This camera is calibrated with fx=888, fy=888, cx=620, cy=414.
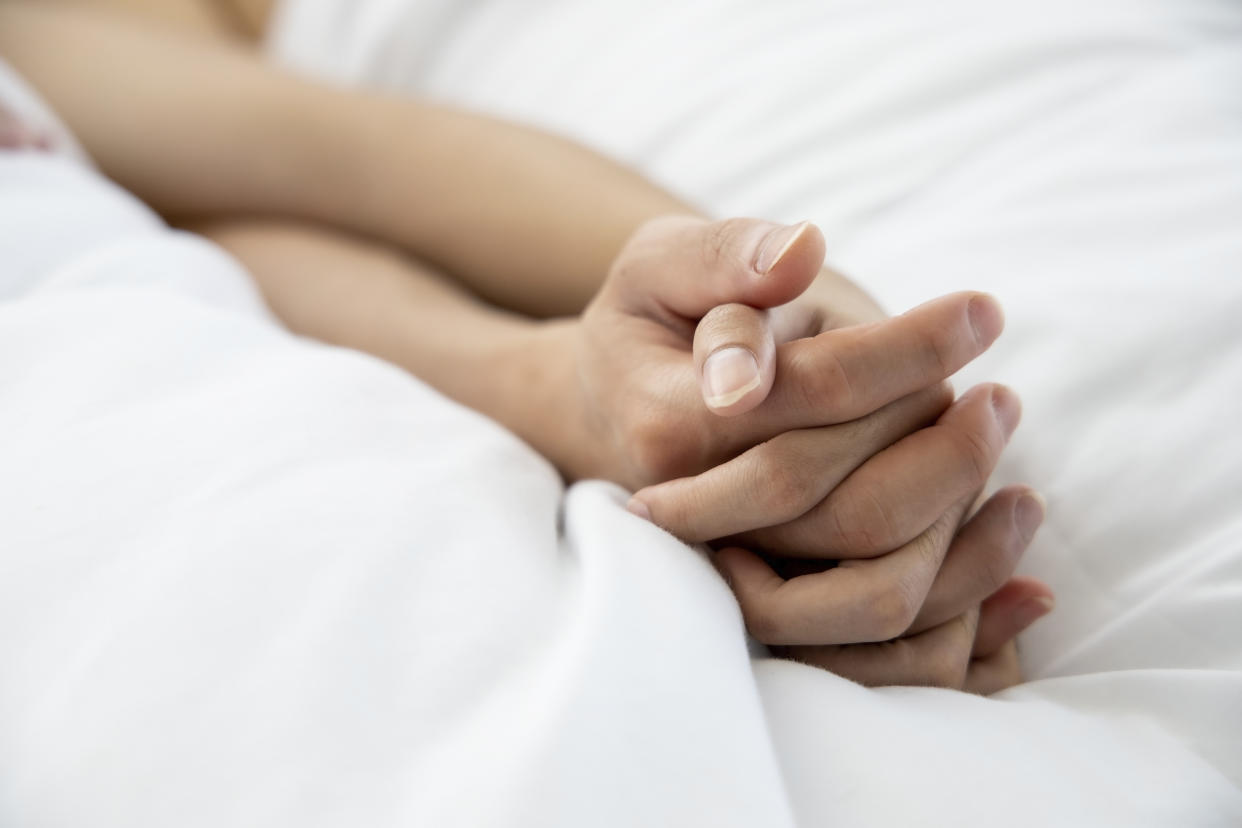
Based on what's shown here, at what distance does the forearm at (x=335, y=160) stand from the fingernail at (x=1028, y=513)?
326 mm

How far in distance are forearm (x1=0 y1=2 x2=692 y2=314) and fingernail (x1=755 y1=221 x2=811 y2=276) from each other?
0.84 ft

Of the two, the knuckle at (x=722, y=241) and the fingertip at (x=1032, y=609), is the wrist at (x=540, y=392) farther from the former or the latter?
the fingertip at (x=1032, y=609)

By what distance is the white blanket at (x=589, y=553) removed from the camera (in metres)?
0.28

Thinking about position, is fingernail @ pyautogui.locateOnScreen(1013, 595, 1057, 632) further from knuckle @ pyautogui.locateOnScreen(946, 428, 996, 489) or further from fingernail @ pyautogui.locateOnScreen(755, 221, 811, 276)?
fingernail @ pyautogui.locateOnScreen(755, 221, 811, 276)

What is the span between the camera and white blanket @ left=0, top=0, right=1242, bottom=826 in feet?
0.92

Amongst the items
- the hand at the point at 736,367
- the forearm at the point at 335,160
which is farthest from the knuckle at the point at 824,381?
the forearm at the point at 335,160

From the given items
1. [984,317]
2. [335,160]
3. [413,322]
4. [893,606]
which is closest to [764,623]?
[893,606]

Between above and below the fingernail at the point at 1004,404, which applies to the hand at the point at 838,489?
below

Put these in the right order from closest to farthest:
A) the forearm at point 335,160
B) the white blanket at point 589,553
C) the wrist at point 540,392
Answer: the white blanket at point 589,553
the wrist at point 540,392
the forearm at point 335,160

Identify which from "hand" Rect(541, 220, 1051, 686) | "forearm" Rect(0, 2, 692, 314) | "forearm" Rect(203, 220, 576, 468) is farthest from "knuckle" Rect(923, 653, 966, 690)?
"forearm" Rect(0, 2, 692, 314)

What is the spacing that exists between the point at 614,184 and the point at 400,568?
0.39 m

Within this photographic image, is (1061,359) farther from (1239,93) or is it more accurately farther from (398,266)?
(398,266)

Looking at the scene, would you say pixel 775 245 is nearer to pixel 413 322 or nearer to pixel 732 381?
pixel 732 381

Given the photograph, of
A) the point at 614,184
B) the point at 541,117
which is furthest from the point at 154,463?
the point at 541,117
